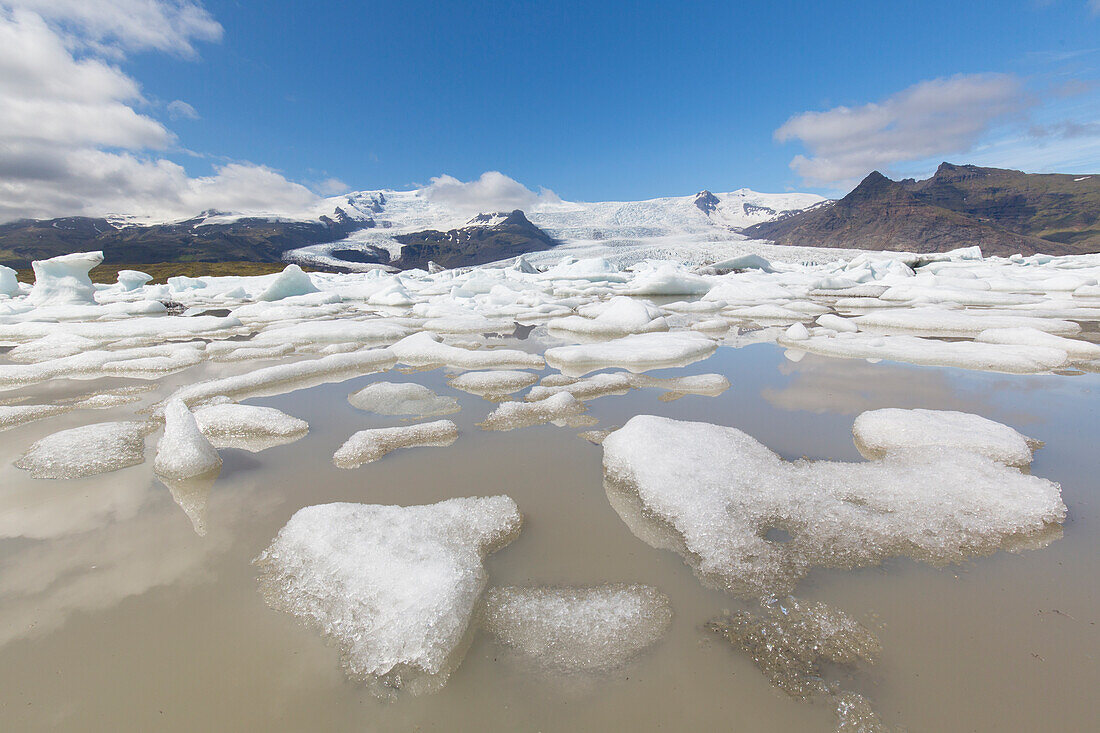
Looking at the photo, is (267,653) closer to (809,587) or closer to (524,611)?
(524,611)

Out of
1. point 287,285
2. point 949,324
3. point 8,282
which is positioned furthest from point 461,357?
point 8,282

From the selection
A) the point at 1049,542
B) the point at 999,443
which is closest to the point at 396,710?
the point at 1049,542

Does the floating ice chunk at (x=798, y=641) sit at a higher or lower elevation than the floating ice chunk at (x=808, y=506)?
lower

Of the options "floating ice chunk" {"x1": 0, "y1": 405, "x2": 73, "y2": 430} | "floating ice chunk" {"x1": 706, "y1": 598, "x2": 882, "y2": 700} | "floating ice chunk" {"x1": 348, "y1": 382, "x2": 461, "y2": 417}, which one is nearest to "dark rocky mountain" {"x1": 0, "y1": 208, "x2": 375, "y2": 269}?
"floating ice chunk" {"x1": 0, "y1": 405, "x2": 73, "y2": 430}

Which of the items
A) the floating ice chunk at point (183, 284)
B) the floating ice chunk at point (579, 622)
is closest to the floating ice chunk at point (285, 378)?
the floating ice chunk at point (579, 622)

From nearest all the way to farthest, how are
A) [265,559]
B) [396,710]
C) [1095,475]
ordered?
[396,710]
[265,559]
[1095,475]

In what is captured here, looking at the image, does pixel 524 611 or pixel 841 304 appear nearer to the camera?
pixel 524 611

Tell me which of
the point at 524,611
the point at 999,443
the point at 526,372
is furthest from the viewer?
the point at 526,372

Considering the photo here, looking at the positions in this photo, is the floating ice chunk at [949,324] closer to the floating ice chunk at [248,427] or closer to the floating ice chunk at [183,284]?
the floating ice chunk at [248,427]
